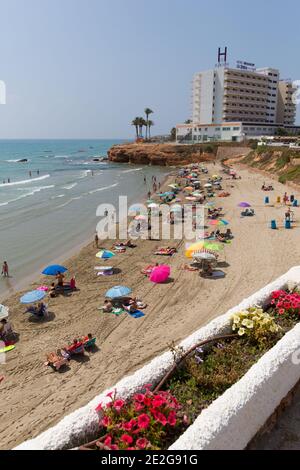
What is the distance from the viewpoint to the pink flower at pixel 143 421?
483 cm

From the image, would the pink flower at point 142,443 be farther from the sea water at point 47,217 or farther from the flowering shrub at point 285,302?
the sea water at point 47,217

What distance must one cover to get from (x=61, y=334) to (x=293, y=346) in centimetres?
846

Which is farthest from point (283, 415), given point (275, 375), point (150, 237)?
point (150, 237)

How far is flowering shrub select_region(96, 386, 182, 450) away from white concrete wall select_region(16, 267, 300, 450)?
0.73 ft

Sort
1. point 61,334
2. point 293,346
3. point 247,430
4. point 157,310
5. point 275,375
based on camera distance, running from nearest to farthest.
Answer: point 247,430 < point 275,375 < point 293,346 < point 61,334 < point 157,310

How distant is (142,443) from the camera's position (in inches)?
182

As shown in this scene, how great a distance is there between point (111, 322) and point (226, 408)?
8489 millimetres

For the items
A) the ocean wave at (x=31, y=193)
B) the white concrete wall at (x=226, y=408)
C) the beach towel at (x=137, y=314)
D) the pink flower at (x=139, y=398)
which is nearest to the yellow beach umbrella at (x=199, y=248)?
the beach towel at (x=137, y=314)

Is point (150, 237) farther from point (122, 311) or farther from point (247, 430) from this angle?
point (247, 430)

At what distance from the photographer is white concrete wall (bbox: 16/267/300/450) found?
4.70m

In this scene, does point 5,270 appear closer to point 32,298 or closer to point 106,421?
point 32,298

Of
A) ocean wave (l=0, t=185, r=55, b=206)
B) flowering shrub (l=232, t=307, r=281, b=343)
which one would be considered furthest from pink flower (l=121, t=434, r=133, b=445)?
ocean wave (l=0, t=185, r=55, b=206)

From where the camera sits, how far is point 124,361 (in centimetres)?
1067

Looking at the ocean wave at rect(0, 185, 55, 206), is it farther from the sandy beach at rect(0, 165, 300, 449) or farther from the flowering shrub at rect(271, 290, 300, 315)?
the flowering shrub at rect(271, 290, 300, 315)
